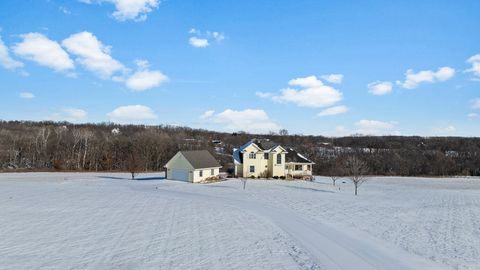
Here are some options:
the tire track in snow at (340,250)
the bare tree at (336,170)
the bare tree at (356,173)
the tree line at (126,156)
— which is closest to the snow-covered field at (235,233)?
the tire track in snow at (340,250)

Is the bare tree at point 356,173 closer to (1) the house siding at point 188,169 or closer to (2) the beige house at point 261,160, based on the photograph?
(2) the beige house at point 261,160

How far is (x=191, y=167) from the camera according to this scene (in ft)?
175

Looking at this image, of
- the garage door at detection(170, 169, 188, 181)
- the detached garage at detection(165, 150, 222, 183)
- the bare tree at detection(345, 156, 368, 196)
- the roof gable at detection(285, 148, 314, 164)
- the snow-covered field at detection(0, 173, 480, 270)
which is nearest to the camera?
the snow-covered field at detection(0, 173, 480, 270)

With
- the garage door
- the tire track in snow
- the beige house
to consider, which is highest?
the beige house

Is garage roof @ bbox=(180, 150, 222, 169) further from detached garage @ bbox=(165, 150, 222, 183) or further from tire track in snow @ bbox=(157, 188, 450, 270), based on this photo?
tire track in snow @ bbox=(157, 188, 450, 270)

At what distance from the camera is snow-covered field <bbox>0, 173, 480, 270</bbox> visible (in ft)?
54.6

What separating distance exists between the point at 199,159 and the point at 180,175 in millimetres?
3643

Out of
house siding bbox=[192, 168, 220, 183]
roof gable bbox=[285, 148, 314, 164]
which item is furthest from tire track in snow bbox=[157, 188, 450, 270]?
roof gable bbox=[285, 148, 314, 164]

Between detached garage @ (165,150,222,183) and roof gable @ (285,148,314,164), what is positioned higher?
roof gable @ (285,148,314,164)

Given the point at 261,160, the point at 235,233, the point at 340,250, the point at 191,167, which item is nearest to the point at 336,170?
the point at 261,160

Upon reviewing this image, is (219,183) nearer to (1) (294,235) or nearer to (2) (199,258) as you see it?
(1) (294,235)

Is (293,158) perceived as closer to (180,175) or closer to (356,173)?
(356,173)

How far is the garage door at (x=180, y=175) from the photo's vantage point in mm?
54875

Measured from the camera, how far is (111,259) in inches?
663
